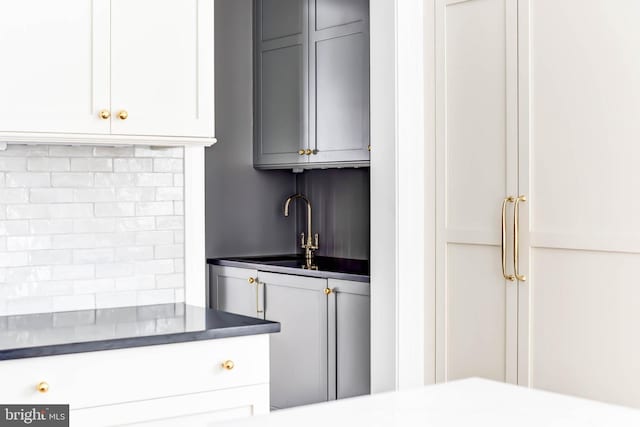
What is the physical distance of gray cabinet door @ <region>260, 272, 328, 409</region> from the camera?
3.89 m

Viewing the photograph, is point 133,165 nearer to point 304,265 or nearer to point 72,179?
point 72,179

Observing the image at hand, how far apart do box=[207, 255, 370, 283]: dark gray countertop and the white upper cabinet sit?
1.41 m

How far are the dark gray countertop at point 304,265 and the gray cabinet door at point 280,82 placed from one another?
0.56 meters

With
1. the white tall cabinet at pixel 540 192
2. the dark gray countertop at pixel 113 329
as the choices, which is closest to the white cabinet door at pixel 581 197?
the white tall cabinet at pixel 540 192

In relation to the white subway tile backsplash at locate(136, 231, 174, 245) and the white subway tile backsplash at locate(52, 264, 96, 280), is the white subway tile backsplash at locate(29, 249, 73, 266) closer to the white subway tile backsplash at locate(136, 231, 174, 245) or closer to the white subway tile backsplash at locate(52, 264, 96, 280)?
the white subway tile backsplash at locate(52, 264, 96, 280)

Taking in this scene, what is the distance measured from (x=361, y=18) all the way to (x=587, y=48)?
145cm

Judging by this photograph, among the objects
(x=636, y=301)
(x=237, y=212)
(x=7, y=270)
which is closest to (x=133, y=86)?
(x=7, y=270)

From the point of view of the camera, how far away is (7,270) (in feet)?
8.27

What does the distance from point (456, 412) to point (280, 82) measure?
339 centimetres

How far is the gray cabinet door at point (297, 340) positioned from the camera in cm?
389

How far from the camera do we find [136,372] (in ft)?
7.19

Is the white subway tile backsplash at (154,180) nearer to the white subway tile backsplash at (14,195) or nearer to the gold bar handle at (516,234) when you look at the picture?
the white subway tile backsplash at (14,195)

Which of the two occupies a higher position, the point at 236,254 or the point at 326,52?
the point at 326,52

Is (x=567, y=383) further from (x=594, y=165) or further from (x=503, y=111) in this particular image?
(x=503, y=111)
